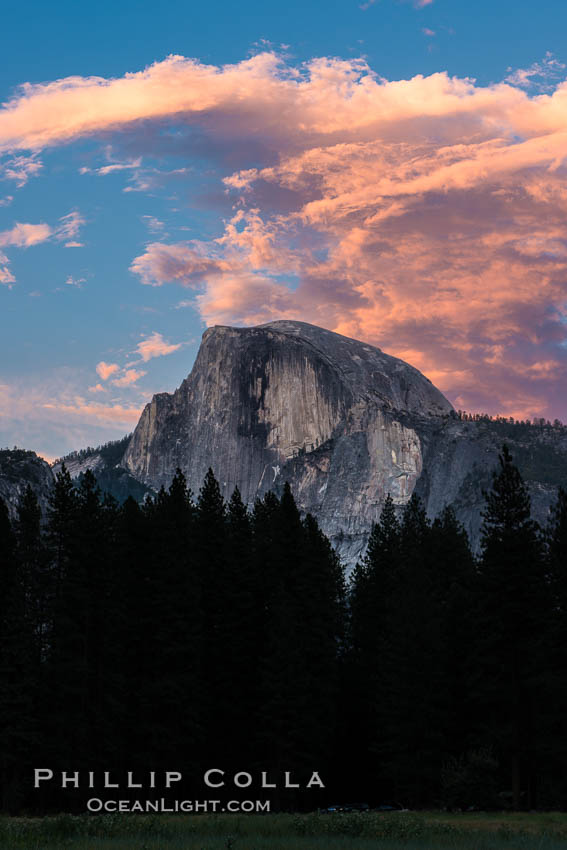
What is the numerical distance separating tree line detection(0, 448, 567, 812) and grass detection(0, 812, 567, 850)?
13322 mm

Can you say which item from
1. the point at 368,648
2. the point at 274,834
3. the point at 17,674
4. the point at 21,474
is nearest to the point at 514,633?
the point at 368,648

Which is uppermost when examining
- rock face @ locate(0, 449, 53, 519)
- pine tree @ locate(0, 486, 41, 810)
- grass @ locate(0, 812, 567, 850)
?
rock face @ locate(0, 449, 53, 519)

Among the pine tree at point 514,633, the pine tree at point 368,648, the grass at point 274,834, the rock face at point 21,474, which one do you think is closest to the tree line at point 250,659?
the pine tree at point 514,633

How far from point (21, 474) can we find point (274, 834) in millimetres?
147020

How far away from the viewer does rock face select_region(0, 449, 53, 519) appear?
157250 mm

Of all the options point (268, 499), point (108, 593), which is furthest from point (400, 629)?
point (268, 499)

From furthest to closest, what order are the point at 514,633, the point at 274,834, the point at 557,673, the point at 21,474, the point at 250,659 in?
the point at 21,474
the point at 250,659
the point at 557,673
the point at 514,633
the point at 274,834

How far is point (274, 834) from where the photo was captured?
2492 centimetres

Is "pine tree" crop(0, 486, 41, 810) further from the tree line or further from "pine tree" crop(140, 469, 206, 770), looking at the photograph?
"pine tree" crop(140, 469, 206, 770)

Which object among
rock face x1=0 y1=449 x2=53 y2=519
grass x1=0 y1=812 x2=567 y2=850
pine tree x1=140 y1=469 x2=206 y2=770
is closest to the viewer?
grass x1=0 y1=812 x2=567 y2=850

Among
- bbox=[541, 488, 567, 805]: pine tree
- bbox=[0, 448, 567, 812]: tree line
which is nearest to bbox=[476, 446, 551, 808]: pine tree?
bbox=[0, 448, 567, 812]: tree line

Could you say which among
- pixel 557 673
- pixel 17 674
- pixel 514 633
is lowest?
pixel 557 673

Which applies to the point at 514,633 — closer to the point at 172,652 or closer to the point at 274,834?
the point at 172,652

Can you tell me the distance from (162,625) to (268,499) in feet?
79.7
